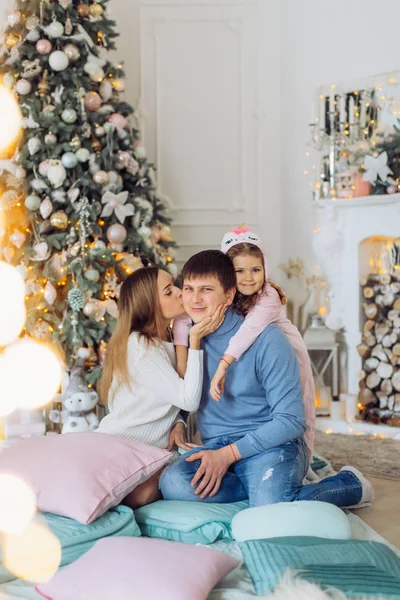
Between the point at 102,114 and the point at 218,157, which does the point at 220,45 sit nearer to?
the point at 218,157

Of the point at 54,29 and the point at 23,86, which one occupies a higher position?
the point at 54,29

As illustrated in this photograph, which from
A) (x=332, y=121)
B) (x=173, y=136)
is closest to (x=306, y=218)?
(x=332, y=121)

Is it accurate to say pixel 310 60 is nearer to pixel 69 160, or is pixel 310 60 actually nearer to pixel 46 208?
pixel 69 160

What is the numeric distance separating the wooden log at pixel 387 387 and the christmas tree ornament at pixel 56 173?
7.31 feet

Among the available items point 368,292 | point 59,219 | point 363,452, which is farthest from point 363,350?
point 59,219

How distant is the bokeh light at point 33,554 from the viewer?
1.95 m

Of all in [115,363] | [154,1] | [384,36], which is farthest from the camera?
[154,1]

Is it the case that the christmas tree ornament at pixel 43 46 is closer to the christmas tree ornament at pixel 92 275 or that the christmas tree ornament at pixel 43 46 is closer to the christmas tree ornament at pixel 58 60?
the christmas tree ornament at pixel 58 60

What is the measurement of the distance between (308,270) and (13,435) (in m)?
2.36

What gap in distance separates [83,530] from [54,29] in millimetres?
2856

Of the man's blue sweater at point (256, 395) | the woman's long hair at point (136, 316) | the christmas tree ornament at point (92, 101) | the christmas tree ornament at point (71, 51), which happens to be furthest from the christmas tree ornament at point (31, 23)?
the man's blue sweater at point (256, 395)

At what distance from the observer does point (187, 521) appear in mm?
2281

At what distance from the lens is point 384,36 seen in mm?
4691

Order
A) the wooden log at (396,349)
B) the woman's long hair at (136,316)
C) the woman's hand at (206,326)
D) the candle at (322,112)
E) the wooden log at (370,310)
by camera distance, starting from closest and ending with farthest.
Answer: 1. the woman's hand at (206,326)
2. the woman's long hair at (136,316)
3. the wooden log at (396,349)
4. the wooden log at (370,310)
5. the candle at (322,112)
